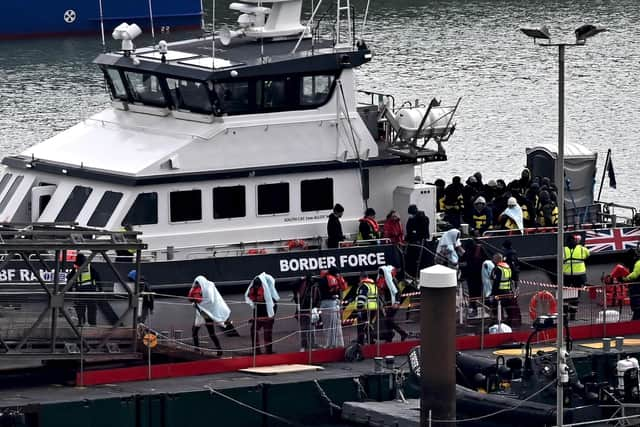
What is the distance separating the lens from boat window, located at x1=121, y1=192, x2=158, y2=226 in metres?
27.7

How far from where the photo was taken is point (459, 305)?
27078mm

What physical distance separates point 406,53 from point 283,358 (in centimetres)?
3634

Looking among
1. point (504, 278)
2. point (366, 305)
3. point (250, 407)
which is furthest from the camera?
point (504, 278)

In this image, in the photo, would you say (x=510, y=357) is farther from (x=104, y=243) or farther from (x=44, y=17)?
(x=44, y=17)

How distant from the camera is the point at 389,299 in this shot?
88.1ft

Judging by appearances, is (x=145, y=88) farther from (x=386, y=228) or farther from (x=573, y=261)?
(x=573, y=261)

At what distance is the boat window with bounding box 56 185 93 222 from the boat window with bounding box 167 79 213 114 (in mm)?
1787

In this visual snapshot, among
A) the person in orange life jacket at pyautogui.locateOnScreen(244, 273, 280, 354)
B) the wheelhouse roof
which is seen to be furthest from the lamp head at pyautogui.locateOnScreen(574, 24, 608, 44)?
the wheelhouse roof

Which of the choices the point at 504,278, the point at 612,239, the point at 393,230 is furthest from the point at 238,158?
the point at 612,239

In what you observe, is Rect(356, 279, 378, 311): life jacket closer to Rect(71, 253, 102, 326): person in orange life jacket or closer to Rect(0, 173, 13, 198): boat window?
Rect(71, 253, 102, 326): person in orange life jacket

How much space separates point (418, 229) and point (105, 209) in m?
4.41

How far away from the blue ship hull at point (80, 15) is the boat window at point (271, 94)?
150 ft

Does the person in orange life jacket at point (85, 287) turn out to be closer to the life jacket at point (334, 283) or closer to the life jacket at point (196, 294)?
the life jacket at point (196, 294)

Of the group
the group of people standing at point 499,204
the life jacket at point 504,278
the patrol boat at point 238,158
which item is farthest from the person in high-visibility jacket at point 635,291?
the patrol boat at point 238,158
